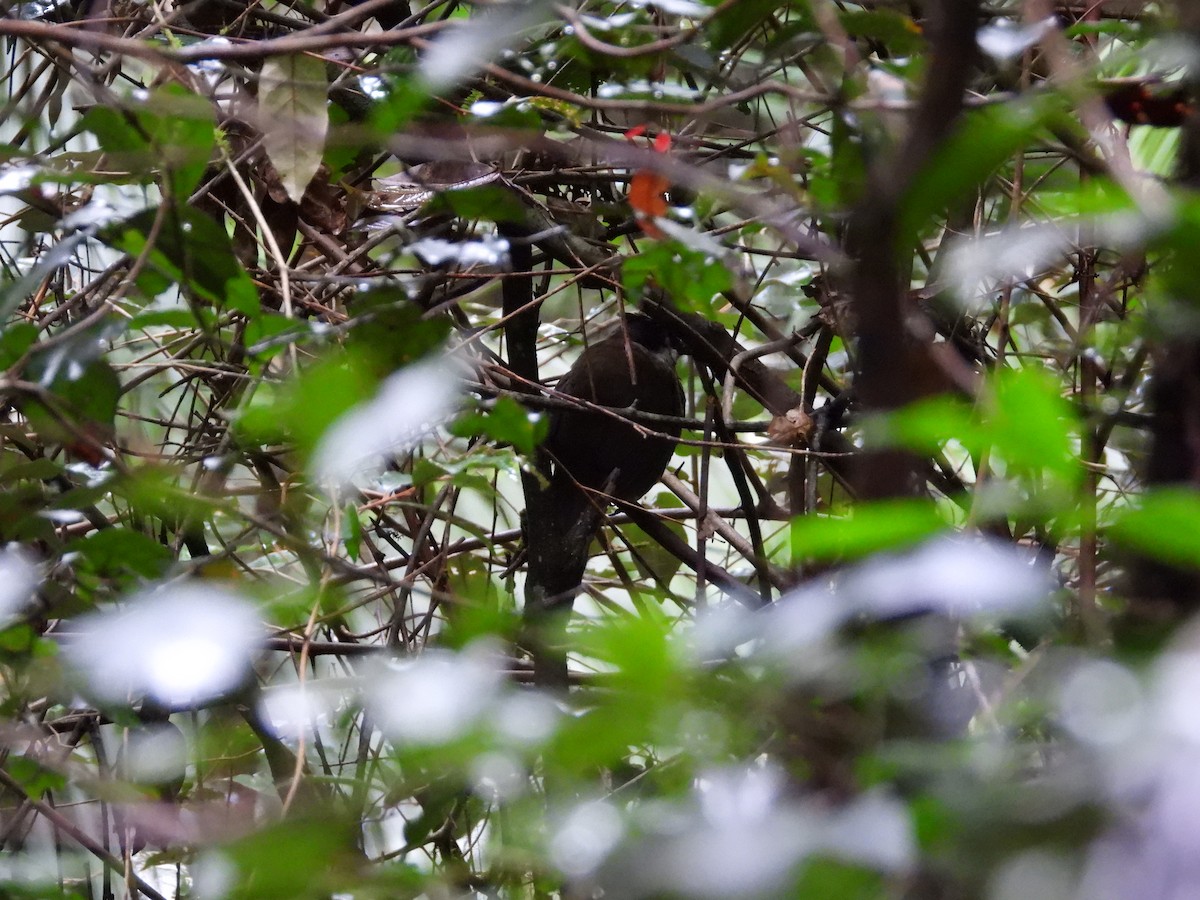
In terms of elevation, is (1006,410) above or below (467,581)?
above

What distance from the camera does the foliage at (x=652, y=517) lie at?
1.33ft

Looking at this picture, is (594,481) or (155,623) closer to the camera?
(155,623)

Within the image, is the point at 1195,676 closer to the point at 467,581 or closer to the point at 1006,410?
the point at 1006,410

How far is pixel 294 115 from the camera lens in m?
1.23

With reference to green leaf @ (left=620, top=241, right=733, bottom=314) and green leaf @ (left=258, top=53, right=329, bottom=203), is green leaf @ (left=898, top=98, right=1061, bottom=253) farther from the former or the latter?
green leaf @ (left=258, top=53, right=329, bottom=203)

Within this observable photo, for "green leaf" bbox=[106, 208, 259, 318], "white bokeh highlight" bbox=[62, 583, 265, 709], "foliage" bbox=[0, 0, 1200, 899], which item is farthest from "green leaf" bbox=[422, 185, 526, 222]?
"white bokeh highlight" bbox=[62, 583, 265, 709]

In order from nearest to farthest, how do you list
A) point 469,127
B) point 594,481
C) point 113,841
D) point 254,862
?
point 254,862, point 469,127, point 113,841, point 594,481

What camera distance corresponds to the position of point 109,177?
1256 mm

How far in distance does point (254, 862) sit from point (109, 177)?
103 centimetres

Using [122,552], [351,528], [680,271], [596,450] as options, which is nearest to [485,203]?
[680,271]

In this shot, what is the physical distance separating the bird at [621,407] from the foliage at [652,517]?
23 cm

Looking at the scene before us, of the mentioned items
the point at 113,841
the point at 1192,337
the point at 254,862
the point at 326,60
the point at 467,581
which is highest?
the point at 326,60

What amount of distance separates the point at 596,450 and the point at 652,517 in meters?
0.22

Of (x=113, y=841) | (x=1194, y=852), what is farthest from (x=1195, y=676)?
(x=113, y=841)
